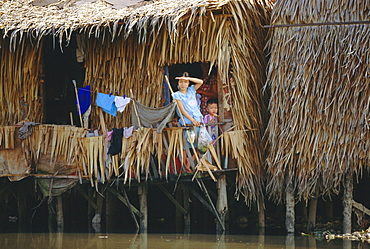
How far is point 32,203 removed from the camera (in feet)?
50.8

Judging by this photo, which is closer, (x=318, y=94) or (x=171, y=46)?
(x=318, y=94)

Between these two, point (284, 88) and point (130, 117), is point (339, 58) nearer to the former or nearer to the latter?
point (284, 88)

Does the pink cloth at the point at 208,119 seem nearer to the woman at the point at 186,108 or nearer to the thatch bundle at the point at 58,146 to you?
the woman at the point at 186,108

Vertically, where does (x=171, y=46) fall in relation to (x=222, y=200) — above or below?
above

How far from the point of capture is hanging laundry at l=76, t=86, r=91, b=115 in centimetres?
1332

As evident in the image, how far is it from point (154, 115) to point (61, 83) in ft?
13.4

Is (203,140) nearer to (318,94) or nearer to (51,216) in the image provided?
(318,94)

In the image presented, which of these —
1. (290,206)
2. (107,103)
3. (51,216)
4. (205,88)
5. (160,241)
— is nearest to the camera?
(160,241)

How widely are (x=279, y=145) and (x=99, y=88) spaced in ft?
11.2

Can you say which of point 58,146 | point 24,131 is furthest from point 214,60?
point 24,131

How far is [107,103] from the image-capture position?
1297 centimetres

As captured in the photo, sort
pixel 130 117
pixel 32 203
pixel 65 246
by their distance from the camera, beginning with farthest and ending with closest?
pixel 32 203 < pixel 130 117 < pixel 65 246

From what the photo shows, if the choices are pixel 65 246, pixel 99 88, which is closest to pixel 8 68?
pixel 99 88

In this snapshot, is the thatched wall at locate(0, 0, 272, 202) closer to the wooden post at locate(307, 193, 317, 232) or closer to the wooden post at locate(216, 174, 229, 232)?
the wooden post at locate(216, 174, 229, 232)
